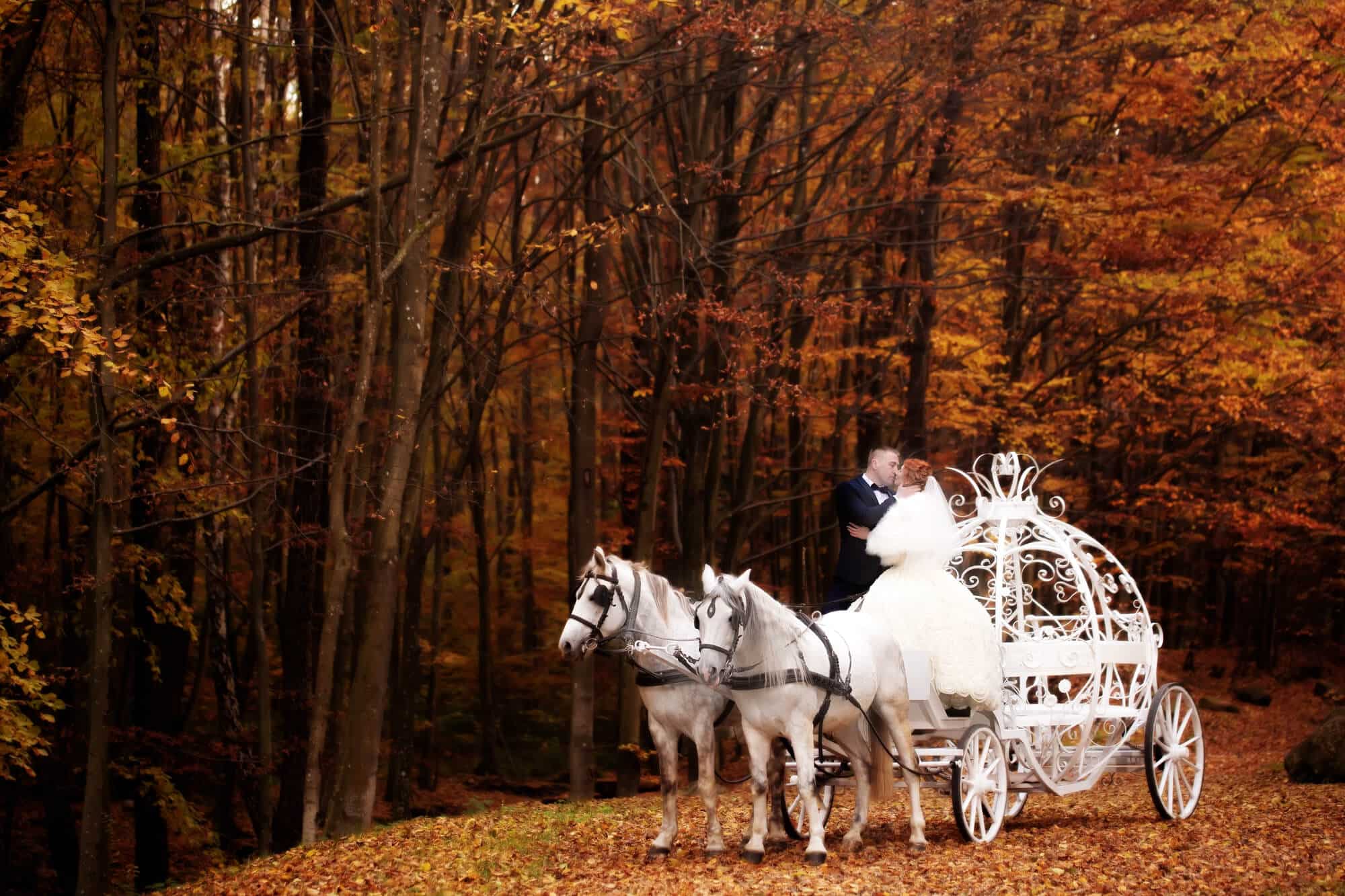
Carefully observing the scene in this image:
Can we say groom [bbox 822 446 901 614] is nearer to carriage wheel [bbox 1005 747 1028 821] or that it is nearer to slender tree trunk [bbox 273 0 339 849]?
carriage wheel [bbox 1005 747 1028 821]

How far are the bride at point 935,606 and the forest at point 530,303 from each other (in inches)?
171

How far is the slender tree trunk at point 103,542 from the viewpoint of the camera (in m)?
10.7

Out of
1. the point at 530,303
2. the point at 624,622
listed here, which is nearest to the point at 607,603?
the point at 624,622

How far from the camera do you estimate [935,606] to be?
30.6 ft

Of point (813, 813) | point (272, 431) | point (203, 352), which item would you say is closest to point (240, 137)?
point (203, 352)

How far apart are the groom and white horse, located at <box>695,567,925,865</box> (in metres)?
1.17

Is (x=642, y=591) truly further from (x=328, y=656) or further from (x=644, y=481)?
(x=644, y=481)

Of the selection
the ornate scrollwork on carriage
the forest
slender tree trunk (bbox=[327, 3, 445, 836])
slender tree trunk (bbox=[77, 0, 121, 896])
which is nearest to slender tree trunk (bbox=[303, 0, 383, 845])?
the forest

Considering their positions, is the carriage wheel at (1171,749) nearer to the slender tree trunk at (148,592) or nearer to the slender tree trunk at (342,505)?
the slender tree trunk at (342,505)

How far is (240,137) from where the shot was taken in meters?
15.0

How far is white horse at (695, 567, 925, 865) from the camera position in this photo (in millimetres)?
8273

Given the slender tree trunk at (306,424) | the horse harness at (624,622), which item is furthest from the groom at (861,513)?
the slender tree trunk at (306,424)

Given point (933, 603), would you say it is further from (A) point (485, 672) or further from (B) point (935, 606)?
(A) point (485, 672)

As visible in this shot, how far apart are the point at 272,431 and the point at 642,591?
440 inches
